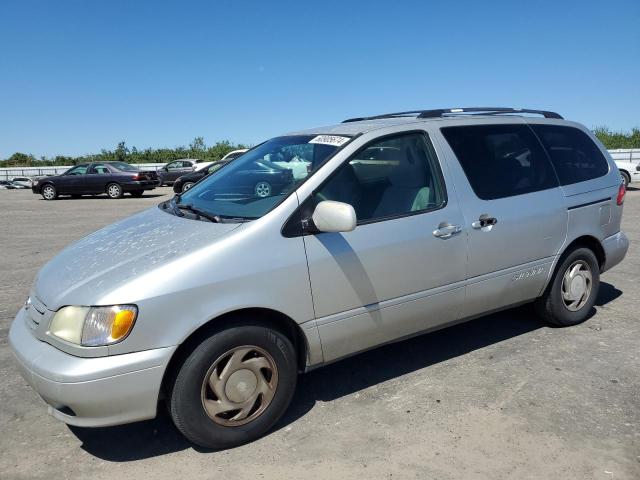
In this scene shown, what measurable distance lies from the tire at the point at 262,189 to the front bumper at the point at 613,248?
2987 millimetres

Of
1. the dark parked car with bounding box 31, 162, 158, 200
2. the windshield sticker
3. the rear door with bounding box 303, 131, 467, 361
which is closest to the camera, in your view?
the rear door with bounding box 303, 131, 467, 361

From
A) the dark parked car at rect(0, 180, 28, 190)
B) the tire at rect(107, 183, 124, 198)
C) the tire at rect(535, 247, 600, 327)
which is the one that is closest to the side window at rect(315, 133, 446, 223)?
the tire at rect(535, 247, 600, 327)

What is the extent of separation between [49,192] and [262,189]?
21.2 metres

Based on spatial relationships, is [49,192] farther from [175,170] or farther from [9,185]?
[9,185]

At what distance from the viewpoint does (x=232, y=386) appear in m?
2.90

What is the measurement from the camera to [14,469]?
111 inches

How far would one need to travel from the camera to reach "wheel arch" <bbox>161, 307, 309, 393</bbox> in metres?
2.78

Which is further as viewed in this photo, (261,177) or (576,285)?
(576,285)

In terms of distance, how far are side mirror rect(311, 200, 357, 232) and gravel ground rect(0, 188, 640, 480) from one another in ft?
3.79

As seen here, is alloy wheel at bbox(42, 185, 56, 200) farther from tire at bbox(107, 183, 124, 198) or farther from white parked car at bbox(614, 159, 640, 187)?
white parked car at bbox(614, 159, 640, 187)

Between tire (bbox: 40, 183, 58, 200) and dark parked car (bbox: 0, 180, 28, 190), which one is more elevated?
dark parked car (bbox: 0, 180, 28, 190)

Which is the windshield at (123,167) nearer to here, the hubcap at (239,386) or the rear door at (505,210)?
the rear door at (505,210)

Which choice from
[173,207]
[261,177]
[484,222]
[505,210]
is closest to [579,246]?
[505,210]

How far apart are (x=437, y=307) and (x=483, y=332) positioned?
1190mm
